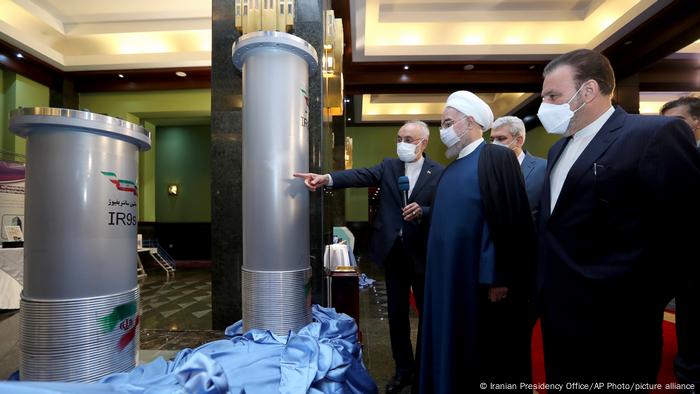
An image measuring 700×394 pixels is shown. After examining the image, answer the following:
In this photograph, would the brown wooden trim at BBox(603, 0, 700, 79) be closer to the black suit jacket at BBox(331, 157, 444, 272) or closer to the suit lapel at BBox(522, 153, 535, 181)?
the suit lapel at BBox(522, 153, 535, 181)

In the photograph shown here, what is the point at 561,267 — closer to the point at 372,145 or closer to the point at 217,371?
the point at 217,371

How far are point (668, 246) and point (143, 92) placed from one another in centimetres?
963

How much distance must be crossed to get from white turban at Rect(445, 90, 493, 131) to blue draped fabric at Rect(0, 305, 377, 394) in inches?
56.0

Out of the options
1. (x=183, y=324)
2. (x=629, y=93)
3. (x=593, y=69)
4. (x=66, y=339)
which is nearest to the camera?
(x=593, y=69)

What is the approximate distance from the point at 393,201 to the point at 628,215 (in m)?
1.33

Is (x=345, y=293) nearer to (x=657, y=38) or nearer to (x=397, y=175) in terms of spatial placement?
(x=397, y=175)

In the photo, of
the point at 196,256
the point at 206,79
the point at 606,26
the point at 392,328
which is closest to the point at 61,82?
the point at 206,79

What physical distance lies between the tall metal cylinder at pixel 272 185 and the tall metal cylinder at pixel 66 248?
0.72m

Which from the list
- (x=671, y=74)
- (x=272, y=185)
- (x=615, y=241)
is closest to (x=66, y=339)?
(x=272, y=185)

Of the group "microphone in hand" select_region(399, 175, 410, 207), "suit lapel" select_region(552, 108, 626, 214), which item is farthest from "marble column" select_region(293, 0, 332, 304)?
"suit lapel" select_region(552, 108, 626, 214)

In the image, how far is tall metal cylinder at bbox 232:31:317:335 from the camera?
6.89ft

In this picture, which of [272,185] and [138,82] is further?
[138,82]

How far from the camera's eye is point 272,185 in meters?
2.10

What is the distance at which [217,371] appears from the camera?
1375 mm
